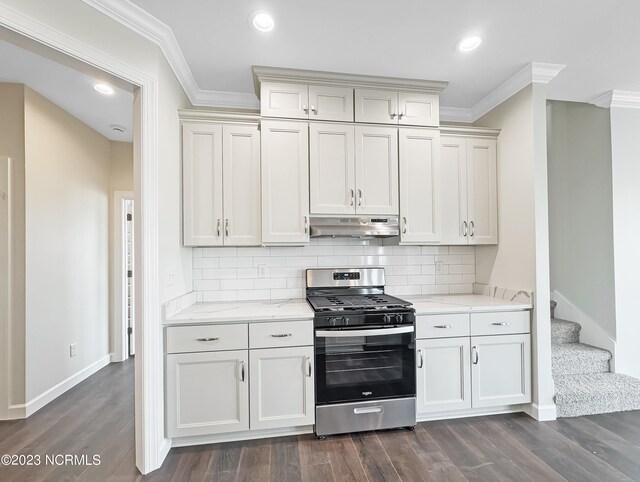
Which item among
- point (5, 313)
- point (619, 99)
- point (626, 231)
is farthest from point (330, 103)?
point (5, 313)

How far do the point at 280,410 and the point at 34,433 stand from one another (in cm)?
190

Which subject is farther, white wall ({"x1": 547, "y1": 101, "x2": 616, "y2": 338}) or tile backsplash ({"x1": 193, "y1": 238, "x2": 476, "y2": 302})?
white wall ({"x1": 547, "y1": 101, "x2": 616, "y2": 338})

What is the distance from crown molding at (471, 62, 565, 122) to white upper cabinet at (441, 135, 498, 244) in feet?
1.21

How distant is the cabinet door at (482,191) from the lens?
2.87 meters

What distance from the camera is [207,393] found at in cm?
212

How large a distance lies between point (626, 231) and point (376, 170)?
2.46m

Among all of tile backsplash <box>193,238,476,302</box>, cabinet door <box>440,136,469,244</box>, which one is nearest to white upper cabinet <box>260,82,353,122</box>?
cabinet door <box>440,136,469,244</box>

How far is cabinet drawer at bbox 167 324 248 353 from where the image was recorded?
6.88 feet

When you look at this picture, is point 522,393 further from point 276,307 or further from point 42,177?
point 42,177

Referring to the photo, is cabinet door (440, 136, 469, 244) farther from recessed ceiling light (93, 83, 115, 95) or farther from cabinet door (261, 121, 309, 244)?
recessed ceiling light (93, 83, 115, 95)

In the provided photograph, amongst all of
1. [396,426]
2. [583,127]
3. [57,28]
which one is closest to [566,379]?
[396,426]

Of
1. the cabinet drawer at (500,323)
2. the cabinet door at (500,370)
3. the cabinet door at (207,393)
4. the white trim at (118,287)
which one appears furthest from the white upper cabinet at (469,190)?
the white trim at (118,287)

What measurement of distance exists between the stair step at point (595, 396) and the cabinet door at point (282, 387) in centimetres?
204

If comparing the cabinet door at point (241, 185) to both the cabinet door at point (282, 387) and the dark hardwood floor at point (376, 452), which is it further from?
the dark hardwood floor at point (376, 452)
